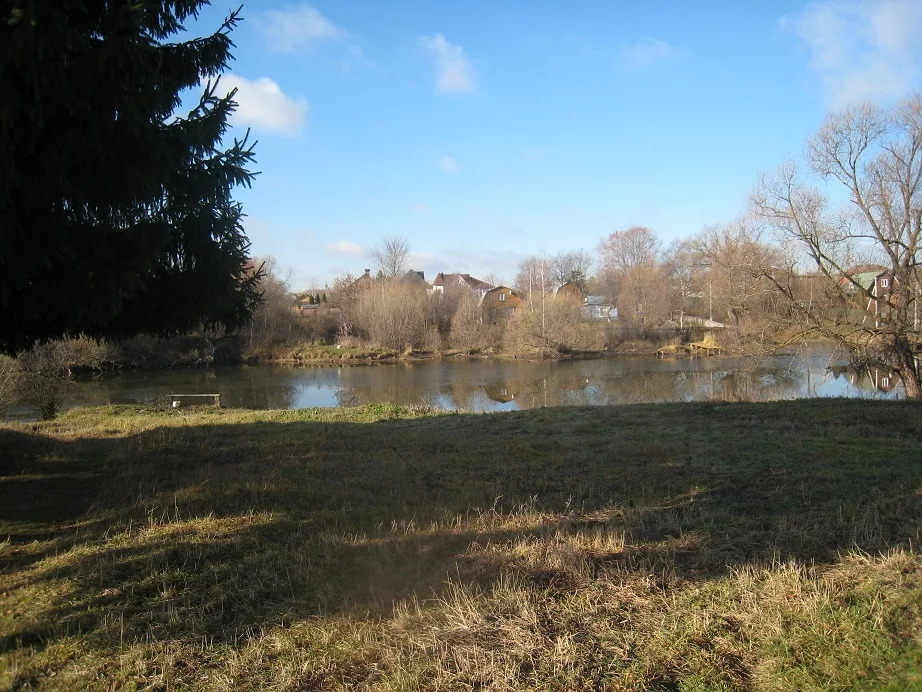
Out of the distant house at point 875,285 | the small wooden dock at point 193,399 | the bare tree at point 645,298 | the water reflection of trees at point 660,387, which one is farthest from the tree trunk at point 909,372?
the bare tree at point 645,298

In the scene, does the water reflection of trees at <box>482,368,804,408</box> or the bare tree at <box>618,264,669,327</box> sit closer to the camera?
the water reflection of trees at <box>482,368,804,408</box>

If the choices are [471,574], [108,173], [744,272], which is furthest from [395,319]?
[471,574]

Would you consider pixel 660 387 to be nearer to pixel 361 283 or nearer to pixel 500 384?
pixel 500 384

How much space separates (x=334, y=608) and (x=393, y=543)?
1.15 meters

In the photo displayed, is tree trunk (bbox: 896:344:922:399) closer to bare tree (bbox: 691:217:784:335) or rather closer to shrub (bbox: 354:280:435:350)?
bare tree (bbox: 691:217:784:335)

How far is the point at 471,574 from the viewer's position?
4062 millimetres

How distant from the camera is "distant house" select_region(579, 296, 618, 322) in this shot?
6362 centimetres

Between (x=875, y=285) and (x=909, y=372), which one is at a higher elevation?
(x=875, y=285)

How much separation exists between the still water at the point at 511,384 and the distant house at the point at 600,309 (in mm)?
18214

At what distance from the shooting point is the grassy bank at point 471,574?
300 centimetres

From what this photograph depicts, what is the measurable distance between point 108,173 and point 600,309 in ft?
227

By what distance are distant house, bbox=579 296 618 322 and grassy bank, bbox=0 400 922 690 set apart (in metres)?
54.8

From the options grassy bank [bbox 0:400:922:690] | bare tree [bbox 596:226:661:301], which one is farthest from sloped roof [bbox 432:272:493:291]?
grassy bank [bbox 0:400:922:690]

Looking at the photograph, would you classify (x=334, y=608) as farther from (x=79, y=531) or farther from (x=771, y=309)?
(x=771, y=309)
